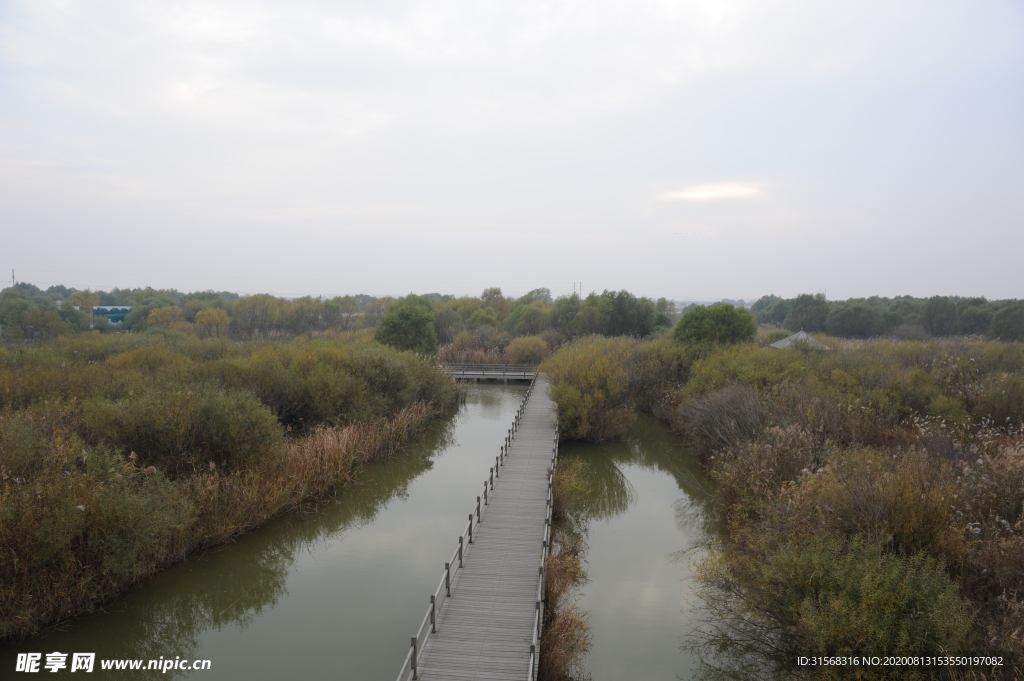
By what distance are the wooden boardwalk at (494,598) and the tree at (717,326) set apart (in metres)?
16.7

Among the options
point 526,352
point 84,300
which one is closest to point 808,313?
point 526,352

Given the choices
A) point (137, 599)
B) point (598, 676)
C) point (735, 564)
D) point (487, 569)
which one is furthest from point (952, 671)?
point (137, 599)

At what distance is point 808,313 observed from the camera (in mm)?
68188

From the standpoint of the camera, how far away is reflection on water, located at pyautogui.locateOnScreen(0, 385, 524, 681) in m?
9.49

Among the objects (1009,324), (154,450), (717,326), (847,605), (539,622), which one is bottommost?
(539,622)

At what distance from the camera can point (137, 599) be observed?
1105 cm

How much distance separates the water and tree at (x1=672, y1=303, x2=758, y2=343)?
12462 millimetres

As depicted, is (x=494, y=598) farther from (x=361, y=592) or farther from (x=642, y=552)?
Answer: (x=642, y=552)

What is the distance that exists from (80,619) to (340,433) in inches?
383

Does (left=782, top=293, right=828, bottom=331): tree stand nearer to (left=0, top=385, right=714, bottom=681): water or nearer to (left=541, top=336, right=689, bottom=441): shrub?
(left=541, top=336, right=689, bottom=441): shrub

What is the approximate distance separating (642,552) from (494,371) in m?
27.2

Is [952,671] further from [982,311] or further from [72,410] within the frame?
[982,311]

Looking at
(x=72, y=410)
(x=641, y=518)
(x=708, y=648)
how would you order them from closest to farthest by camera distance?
(x=708, y=648)
(x=72, y=410)
(x=641, y=518)

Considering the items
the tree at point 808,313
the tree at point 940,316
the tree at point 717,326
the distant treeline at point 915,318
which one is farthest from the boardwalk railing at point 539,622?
the tree at point 808,313
